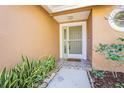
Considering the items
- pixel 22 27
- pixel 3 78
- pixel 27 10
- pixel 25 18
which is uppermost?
pixel 27 10

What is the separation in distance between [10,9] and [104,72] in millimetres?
3789

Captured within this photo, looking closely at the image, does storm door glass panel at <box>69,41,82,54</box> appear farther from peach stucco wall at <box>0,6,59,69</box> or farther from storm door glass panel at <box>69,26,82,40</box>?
peach stucco wall at <box>0,6,59,69</box>

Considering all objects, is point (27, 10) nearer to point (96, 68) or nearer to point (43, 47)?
point (43, 47)

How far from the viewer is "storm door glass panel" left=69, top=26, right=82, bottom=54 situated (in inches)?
287

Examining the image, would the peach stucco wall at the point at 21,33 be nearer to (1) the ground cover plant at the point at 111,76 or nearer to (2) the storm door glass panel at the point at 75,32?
(1) the ground cover plant at the point at 111,76

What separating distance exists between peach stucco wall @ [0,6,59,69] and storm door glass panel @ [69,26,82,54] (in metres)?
2.89

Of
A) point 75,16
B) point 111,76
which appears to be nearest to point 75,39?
point 75,16

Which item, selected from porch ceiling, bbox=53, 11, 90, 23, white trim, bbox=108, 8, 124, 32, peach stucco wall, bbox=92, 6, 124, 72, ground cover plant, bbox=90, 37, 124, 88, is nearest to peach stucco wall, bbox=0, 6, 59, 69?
porch ceiling, bbox=53, 11, 90, 23

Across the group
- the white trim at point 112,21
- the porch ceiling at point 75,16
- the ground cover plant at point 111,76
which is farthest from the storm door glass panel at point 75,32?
the ground cover plant at point 111,76

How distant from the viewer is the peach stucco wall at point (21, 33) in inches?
105

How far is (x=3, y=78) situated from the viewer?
7.21 ft

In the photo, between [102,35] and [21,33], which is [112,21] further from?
[21,33]
